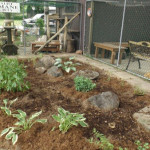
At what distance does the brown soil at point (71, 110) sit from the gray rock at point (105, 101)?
95 mm

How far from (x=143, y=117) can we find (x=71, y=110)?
1180 millimetres

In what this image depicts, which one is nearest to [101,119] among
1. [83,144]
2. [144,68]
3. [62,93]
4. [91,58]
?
[83,144]

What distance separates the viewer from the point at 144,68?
6.48 metres

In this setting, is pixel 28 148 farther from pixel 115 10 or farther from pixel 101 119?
pixel 115 10

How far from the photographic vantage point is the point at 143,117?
2.83 meters

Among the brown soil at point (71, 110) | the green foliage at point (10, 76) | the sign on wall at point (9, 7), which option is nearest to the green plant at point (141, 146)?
the brown soil at point (71, 110)

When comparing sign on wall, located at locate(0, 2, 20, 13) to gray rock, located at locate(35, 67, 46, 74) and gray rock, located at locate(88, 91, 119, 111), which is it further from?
gray rock, located at locate(88, 91, 119, 111)

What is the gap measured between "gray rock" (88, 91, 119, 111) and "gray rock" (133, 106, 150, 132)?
0.42 meters

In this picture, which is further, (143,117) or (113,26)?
(113,26)

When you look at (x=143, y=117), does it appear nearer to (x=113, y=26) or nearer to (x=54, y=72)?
(x=54, y=72)

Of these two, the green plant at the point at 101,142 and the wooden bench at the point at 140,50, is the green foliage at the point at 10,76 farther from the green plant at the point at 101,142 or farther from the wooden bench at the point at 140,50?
the wooden bench at the point at 140,50

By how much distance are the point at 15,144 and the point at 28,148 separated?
0.19 metres

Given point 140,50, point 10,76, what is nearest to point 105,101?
point 10,76

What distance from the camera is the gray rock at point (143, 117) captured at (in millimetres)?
2712
